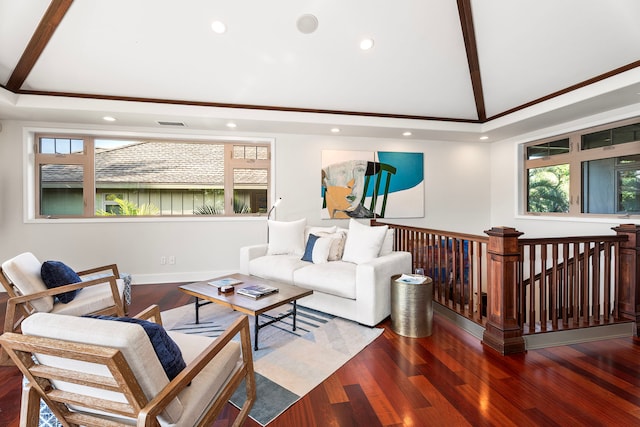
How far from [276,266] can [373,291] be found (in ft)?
4.24

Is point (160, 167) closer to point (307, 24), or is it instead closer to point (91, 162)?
point (91, 162)

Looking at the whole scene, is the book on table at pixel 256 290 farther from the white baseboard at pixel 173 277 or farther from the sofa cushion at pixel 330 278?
the white baseboard at pixel 173 277

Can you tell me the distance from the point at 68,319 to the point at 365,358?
1.95 meters

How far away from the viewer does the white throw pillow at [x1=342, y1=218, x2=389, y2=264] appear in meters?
3.34

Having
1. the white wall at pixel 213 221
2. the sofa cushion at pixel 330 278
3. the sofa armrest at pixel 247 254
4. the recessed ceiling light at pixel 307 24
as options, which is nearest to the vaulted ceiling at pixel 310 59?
the recessed ceiling light at pixel 307 24

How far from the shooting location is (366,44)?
3.33 meters

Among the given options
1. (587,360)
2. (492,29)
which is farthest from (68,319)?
(492,29)

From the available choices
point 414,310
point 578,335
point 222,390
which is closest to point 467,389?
point 414,310

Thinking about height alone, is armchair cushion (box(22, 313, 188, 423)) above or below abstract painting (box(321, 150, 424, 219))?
below

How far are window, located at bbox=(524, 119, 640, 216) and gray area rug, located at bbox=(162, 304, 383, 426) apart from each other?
3548 millimetres

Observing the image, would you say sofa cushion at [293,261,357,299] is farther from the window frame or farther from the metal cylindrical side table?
the window frame

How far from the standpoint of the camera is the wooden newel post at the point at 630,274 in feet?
8.96

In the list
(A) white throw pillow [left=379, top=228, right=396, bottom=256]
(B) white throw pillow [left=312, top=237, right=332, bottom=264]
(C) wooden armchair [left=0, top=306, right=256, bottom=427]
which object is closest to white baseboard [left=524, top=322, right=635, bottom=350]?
(A) white throw pillow [left=379, top=228, right=396, bottom=256]

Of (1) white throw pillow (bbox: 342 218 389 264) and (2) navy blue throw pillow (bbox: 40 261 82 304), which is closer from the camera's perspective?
(2) navy blue throw pillow (bbox: 40 261 82 304)
